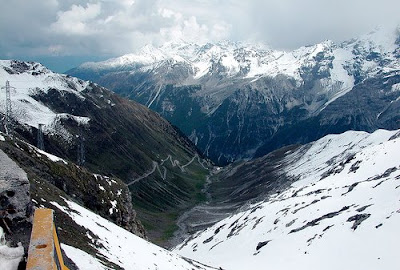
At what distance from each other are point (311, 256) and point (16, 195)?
4310cm

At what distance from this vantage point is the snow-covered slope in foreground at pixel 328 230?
41419 mm

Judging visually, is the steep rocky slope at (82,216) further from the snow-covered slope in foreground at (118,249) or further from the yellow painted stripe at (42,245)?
the yellow painted stripe at (42,245)

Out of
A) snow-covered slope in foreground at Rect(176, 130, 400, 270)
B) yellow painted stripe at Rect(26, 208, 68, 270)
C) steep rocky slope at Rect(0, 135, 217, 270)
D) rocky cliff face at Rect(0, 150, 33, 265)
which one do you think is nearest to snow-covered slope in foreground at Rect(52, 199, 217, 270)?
steep rocky slope at Rect(0, 135, 217, 270)

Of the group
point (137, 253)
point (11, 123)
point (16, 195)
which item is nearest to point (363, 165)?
point (137, 253)

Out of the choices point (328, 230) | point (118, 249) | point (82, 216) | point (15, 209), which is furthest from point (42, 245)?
point (328, 230)

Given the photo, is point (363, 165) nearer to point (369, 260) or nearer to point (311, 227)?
point (311, 227)

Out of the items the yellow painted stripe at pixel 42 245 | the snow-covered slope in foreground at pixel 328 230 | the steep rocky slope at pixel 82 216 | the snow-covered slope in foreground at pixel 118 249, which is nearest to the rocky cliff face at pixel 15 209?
the steep rocky slope at pixel 82 216

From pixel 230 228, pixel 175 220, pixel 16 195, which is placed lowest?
pixel 175 220

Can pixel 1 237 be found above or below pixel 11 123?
below

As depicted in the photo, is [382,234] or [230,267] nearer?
[382,234]

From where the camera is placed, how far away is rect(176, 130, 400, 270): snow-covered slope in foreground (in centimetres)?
4142

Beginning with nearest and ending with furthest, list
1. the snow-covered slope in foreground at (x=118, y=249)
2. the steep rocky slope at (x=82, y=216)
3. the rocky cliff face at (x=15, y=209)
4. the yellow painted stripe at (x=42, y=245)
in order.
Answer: the yellow painted stripe at (x=42, y=245) < the rocky cliff face at (x=15, y=209) < the steep rocky slope at (x=82, y=216) < the snow-covered slope in foreground at (x=118, y=249)

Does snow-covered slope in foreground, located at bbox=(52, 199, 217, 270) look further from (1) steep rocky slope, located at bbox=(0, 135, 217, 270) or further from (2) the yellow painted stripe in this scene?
(2) the yellow painted stripe

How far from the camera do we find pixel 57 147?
189875mm
